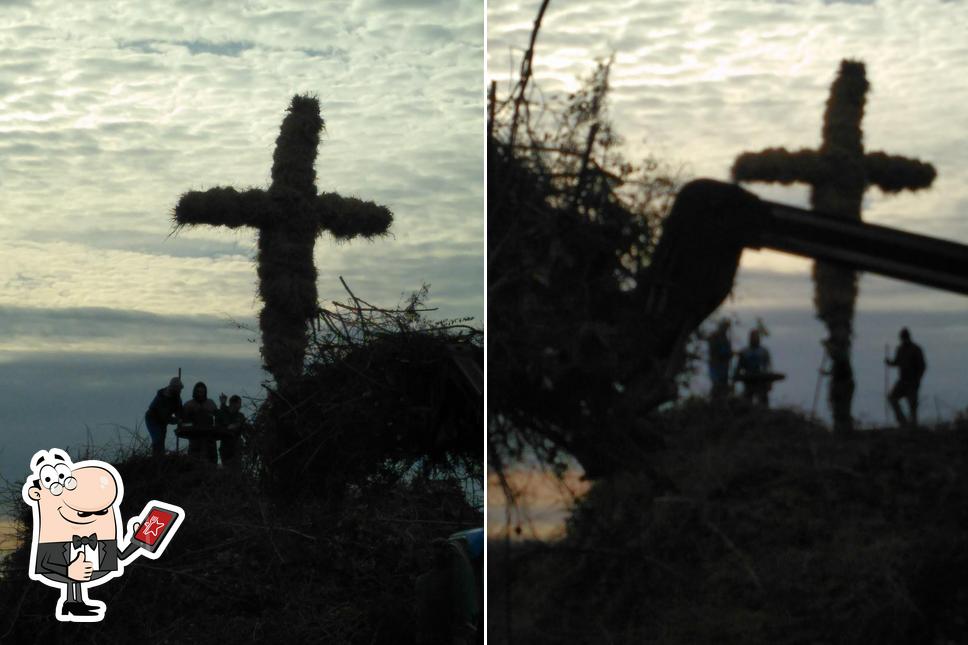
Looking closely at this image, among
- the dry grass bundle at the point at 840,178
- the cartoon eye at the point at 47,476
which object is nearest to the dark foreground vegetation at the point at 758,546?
the dry grass bundle at the point at 840,178

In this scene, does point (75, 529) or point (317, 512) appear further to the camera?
point (317, 512)

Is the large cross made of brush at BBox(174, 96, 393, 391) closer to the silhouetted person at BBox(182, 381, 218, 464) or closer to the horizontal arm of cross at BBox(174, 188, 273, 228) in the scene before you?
the horizontal arm of cross at BBox(174, 188, 273, 228)

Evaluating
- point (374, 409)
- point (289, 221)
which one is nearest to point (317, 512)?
point (374, 409)

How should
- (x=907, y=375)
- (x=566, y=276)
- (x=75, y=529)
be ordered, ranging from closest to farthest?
(x=907, y=375) < (x=566, y=276) < (x=75, y=529)

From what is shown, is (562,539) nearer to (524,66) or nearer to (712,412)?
(712,412)

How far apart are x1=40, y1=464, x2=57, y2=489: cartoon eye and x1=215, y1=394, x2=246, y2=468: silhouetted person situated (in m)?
0.54

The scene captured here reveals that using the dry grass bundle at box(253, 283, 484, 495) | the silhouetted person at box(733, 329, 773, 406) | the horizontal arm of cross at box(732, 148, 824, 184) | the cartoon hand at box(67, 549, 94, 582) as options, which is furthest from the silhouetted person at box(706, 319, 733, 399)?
the cartoon hand at box(67, 549, 94, 582)

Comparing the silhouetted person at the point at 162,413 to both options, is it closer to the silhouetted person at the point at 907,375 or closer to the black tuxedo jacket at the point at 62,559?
the black tuxedo jacket at the point at 62,559

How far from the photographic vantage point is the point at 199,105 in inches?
138

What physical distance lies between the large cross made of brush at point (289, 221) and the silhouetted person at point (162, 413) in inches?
12.2

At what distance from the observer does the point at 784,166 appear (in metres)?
2.48

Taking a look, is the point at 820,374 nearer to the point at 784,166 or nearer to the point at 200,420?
the point at 784,166

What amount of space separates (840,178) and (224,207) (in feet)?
6.76

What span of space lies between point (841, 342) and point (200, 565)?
2308 mm
